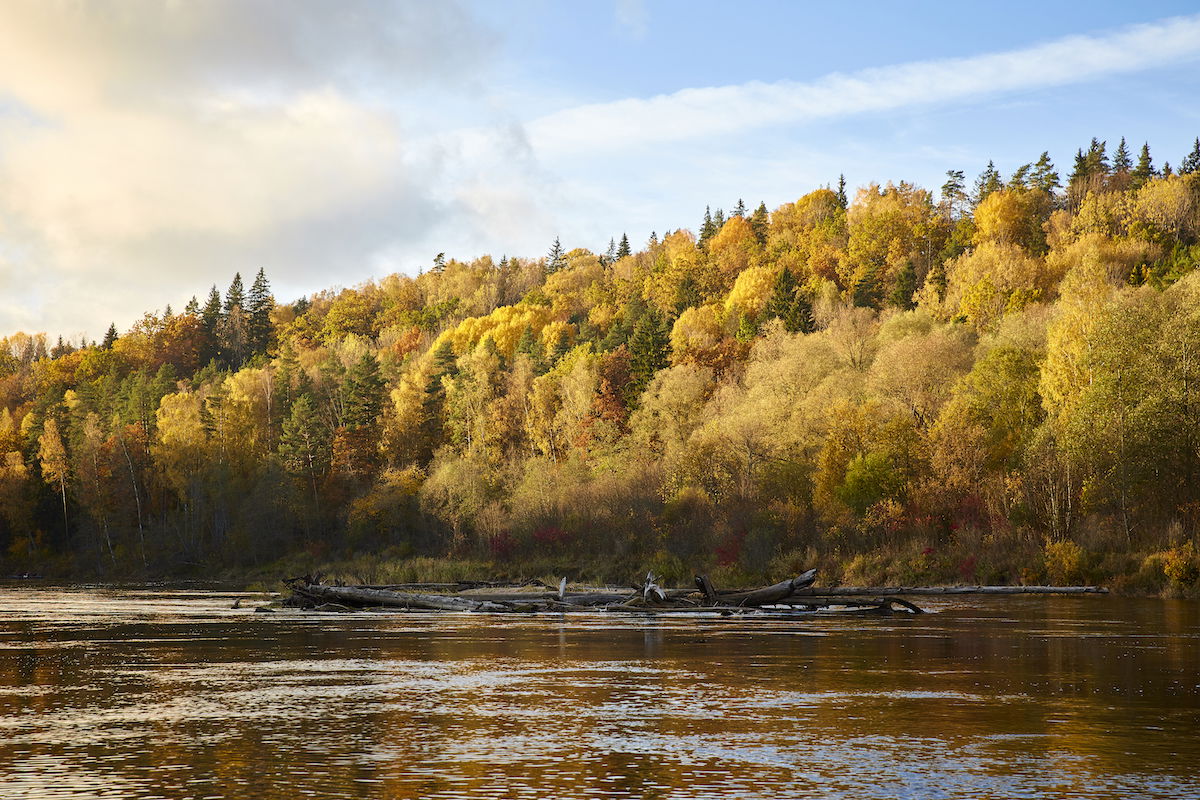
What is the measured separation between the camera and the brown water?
43.1ft

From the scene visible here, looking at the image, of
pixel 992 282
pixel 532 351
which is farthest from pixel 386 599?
pixel 532 351

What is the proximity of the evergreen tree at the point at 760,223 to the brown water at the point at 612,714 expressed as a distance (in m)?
151

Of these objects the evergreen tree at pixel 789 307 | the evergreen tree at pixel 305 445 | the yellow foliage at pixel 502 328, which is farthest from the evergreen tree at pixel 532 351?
the evergreen tree at pixel 789 307

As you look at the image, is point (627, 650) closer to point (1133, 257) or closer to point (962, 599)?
point (962, 599)

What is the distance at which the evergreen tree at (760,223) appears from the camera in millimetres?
181400

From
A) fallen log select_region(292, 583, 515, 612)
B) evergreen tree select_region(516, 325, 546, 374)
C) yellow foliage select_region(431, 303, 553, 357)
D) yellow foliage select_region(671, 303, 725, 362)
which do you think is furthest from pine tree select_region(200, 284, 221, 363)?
fallen log select_region(292, 583, 515, 612)

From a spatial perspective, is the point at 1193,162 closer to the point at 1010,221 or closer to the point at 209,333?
the point at 1010,221

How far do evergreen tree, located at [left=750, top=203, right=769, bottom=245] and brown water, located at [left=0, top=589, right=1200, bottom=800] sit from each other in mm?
151247

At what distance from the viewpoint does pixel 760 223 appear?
18612 cm

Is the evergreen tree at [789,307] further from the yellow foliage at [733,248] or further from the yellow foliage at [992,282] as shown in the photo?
the yellow foliage at [733,248]

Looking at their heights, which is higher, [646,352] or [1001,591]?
[646,352]

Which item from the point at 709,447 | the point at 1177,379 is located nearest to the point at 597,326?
the point at 709,447

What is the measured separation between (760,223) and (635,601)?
487ft

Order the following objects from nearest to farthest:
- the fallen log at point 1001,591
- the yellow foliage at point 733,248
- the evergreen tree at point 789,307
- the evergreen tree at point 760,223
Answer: the fallen log at point 1001,591, the evergreen tree at point 789,307, the yellow foliage at point 733,248, the evergreen tree at point 760,223
